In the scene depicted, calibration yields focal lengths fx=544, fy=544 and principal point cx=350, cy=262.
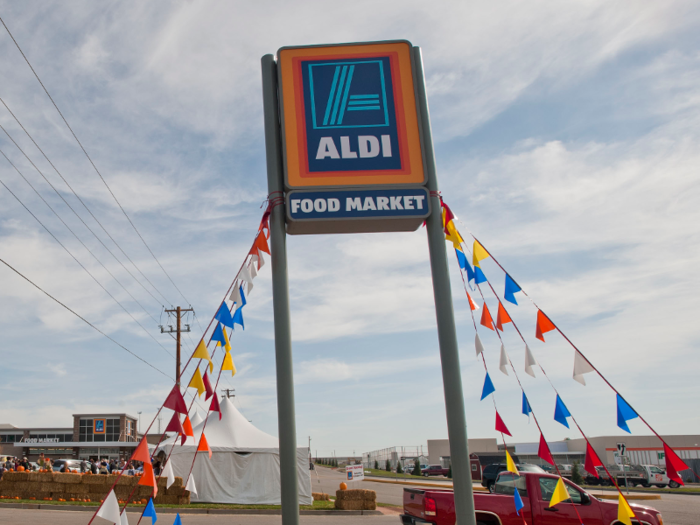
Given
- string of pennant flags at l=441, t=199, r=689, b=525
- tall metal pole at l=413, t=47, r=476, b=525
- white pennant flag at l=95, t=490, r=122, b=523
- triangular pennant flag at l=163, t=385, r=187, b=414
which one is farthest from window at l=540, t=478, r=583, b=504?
white pennant flag at l=95, t=490, r=122, b=523

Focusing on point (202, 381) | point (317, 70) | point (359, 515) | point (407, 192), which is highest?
point (317, 70)

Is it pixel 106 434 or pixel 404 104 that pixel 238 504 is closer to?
pixel 404 104

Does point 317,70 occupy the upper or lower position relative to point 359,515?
upper

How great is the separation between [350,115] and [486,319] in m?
2.46

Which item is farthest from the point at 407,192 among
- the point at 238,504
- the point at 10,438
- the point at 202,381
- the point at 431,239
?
the point at 10,438

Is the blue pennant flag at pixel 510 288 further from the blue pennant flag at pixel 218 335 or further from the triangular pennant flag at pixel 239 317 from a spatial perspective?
the blue pennant flag at pixel 218 335

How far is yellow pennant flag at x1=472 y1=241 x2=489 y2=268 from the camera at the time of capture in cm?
524

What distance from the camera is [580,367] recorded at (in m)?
4.86

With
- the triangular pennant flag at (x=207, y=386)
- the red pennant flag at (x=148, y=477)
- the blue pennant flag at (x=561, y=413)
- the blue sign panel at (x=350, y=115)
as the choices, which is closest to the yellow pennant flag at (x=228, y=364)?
the triangular pennant flag at (x=207, y=386)

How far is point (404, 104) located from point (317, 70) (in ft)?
2.59

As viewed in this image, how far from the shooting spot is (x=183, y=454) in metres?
18.9

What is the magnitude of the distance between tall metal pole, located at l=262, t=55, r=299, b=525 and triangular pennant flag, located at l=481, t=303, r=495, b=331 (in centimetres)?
224

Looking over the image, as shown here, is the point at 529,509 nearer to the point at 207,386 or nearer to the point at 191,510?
the point at 207,386

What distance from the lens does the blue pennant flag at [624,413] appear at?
4.63m
